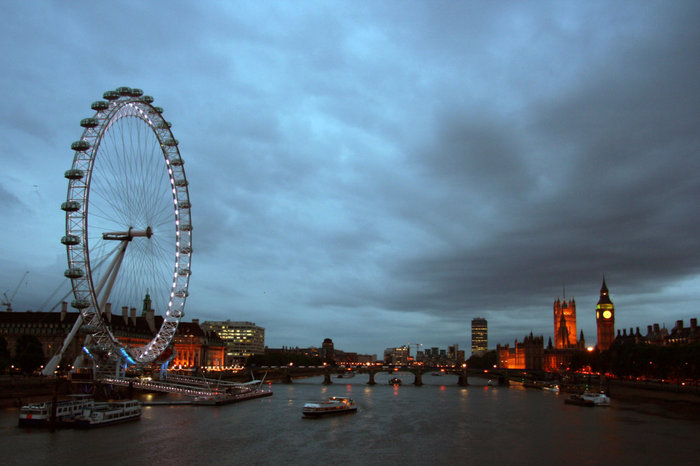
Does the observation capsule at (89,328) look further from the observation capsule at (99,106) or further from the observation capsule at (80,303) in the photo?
the observation capsule at (99,106)

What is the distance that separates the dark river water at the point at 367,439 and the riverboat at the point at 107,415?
5.17 feet

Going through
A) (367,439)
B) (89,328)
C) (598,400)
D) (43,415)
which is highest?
(89,328)

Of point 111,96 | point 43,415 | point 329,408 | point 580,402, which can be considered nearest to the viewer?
point 43,415

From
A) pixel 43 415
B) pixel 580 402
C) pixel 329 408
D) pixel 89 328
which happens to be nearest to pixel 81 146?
pixel 89 328

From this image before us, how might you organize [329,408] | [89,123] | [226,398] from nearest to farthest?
[89,123] → [329,408] → [226,398]

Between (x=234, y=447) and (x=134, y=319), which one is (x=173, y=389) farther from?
(x=134, y=319)

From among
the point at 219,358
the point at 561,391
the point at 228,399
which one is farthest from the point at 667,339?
the point at 228,399

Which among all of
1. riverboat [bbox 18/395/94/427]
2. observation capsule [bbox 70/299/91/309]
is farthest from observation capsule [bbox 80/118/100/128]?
riverboat [bbox 18/395/94/427]

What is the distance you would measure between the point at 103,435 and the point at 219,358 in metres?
148

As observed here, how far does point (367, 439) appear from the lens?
54219mm

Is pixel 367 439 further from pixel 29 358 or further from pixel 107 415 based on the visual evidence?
pixel 29 358

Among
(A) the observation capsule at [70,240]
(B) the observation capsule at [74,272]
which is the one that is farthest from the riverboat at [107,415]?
(A) the observation capsule at [70,240]

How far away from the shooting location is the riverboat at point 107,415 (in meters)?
56.3

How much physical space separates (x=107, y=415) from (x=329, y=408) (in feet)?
86.3
